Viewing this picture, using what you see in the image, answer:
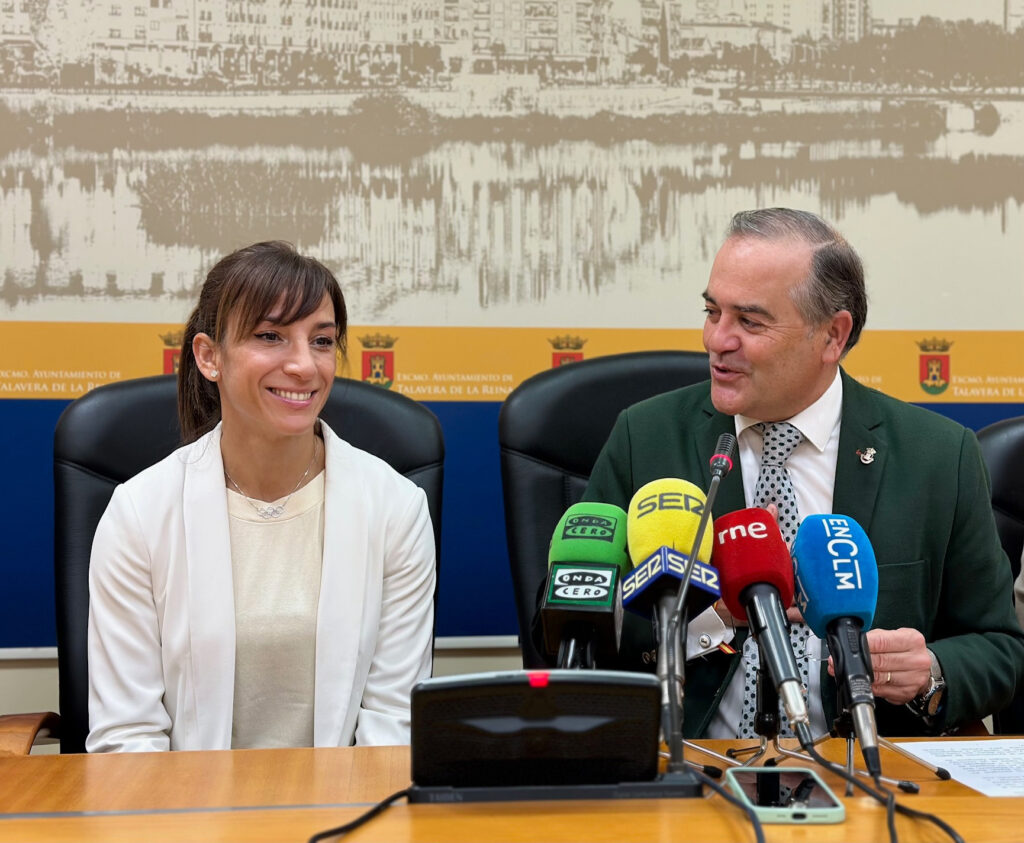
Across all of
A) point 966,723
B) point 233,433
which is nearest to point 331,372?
point 233,433

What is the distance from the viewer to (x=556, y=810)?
4.10ft

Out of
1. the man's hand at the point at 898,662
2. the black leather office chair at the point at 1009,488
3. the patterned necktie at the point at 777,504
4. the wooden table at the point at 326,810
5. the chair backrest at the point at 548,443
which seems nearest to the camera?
the wooden table at the point at 326,810

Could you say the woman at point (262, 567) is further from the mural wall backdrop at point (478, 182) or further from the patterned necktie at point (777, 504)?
the mural wall backdrop at point (478, 182)

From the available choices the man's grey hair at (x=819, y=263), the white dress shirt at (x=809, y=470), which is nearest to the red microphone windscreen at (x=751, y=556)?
the white dress shirt at (x=809, y=470)

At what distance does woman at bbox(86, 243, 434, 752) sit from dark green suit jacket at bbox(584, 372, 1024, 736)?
0.42m

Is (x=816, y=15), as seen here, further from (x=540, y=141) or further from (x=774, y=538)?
(x=774, y=538)

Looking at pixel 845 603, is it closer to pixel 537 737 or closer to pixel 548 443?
pixel 537 737

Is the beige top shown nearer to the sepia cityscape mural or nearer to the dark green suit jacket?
the dark green suit jacket

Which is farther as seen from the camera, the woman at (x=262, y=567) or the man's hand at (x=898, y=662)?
the woman at (x=262, y=567)

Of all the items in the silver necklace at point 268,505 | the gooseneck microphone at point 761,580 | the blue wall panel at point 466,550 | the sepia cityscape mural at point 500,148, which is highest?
the sepia cityscape mural at point 500,148

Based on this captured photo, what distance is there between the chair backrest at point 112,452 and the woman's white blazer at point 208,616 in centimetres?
15

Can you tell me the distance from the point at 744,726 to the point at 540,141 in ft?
5.63

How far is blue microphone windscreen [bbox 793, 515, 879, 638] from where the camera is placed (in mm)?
1270

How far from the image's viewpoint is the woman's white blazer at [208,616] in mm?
1991
